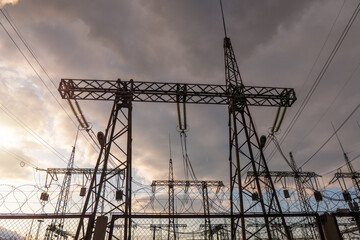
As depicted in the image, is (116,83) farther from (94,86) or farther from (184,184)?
(184,184)

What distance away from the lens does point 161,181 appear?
83.8 feet

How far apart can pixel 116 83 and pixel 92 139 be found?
14.1 feet

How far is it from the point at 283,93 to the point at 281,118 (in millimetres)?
1505

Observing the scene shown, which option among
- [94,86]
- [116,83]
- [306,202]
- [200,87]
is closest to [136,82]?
[116,83]

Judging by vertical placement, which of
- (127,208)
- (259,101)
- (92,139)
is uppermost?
(259,101)

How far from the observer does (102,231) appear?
5.31 metres

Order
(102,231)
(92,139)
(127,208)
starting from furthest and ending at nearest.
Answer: (92,139) < (127,208) < (102,231)

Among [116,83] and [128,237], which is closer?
[128,237]

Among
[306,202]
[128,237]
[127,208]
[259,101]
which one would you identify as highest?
[259,101]

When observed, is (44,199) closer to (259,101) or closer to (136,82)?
(136,82)

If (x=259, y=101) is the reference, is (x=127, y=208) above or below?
below

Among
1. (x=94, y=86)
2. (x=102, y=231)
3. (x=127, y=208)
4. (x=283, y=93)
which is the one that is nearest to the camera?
(x=102, y=231)

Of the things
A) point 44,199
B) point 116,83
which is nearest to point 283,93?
point 116,83

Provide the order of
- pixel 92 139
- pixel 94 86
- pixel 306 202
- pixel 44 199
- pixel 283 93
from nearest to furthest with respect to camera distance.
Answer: pixel 94 86
pixel 283 93
pixel 92 139
pixel 44 199
pixel 306 202
